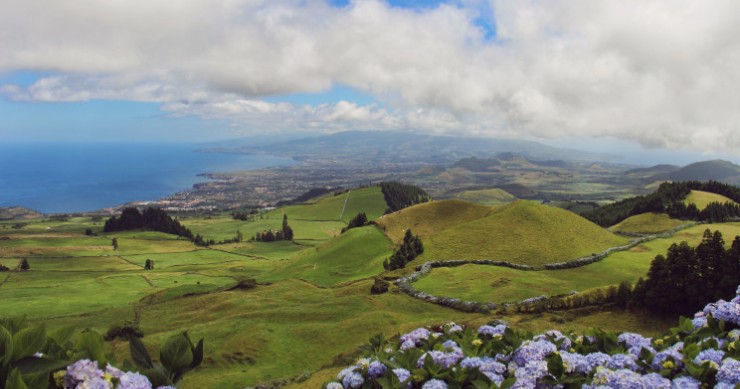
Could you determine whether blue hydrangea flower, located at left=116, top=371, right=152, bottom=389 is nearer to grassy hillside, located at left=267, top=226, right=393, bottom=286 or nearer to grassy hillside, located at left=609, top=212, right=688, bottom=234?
grassy hillside, located at left=267, top=226, right=393, bottom=286

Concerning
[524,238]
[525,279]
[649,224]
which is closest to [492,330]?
[525,279]

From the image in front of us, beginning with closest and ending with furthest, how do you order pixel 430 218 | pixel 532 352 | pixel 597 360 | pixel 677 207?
1. pixel 597 360
2. pixel 532 352
3. pixel 430 218
4. pixel 677 207

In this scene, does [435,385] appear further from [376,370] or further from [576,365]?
[576,365]

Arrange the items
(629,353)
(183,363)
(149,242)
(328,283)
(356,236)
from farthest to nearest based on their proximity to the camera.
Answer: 1. (149,242)
2. (356,236)
3. (328,283)
4. (629,353)
5. (183,363)

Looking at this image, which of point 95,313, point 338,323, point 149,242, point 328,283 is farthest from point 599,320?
point 149,242

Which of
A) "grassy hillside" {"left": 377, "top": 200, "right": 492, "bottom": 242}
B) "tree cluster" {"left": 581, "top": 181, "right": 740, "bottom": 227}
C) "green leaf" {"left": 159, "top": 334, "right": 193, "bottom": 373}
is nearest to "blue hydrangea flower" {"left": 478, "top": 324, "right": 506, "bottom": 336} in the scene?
"green leaf" {"left": 159, "top": 334, "right": 193, "bottom": 373}

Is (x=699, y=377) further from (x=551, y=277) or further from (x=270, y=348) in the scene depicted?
(x=551, y=277)
